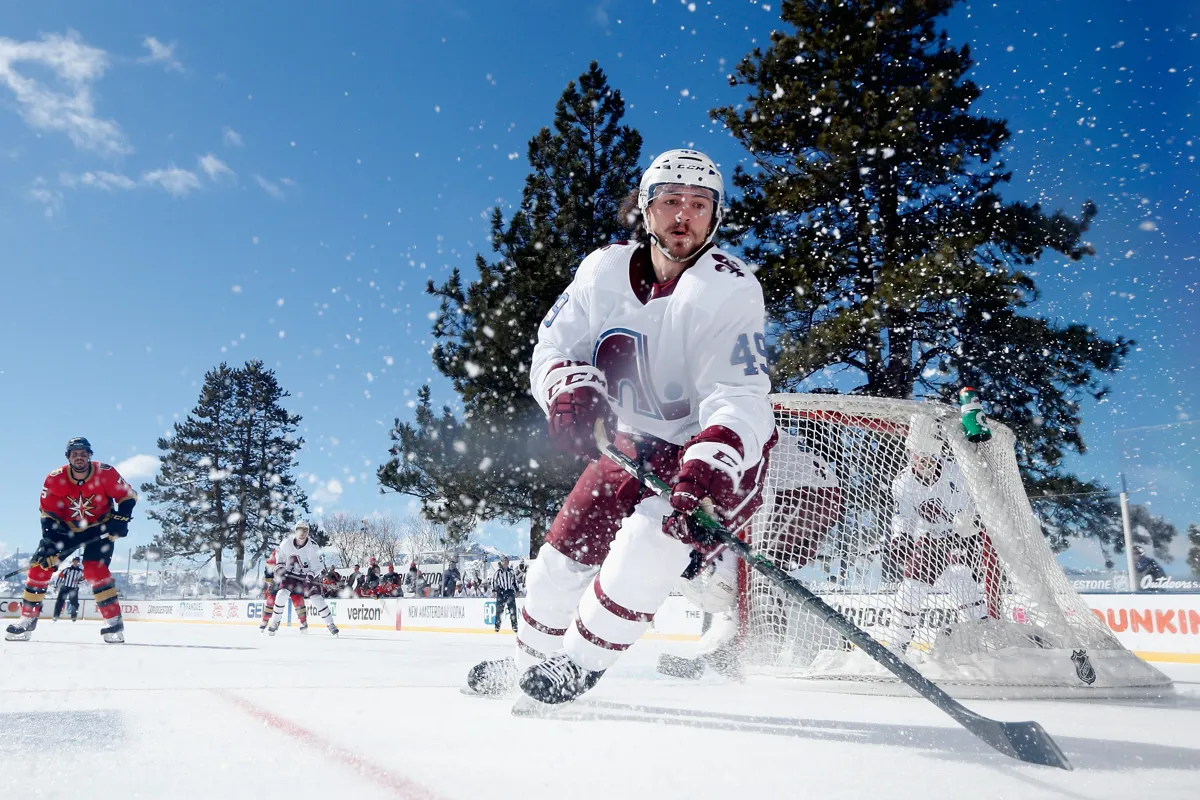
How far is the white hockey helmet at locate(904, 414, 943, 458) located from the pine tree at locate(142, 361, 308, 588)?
144 feet

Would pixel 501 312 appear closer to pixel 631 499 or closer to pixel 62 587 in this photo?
pixel 62 587

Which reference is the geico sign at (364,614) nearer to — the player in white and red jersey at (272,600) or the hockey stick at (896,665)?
the player in white and red jersey at (272,600)

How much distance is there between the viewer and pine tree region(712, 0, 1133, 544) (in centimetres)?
1310

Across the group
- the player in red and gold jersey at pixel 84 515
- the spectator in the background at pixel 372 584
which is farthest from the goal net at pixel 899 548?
the spectator in the background at pixel 372 584

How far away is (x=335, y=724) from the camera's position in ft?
6.82

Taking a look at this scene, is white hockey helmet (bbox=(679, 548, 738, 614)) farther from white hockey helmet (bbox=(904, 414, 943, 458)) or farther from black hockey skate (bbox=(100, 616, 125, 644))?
black hockey skate (bbox=(100, 616, 125, 644))

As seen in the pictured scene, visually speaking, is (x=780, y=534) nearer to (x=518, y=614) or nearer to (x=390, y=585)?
(x=518, y=614)

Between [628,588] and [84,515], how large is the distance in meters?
5.85

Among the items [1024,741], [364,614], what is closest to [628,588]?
[1024,741]

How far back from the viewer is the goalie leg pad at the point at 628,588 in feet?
6.97

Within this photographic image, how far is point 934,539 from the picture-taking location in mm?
3406

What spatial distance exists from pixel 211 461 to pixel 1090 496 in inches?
1871

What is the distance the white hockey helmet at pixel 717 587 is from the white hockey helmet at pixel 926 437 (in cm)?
88

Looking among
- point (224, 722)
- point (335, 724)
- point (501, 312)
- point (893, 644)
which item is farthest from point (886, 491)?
point (501, 312)
